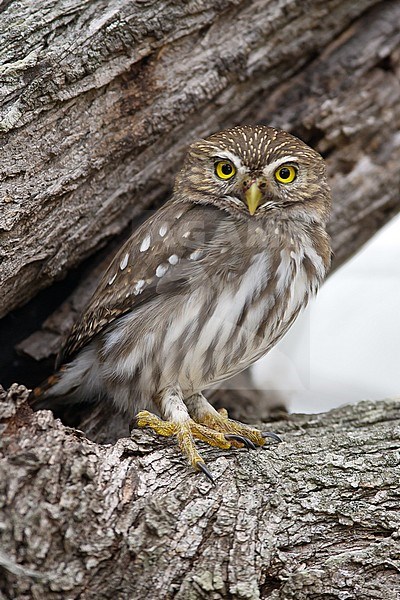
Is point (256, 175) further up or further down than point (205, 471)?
further up

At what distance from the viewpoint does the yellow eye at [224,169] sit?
295cm

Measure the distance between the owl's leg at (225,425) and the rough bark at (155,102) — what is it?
2.72 ft

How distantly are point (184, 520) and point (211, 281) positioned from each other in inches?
36.4

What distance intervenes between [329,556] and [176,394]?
0.88m

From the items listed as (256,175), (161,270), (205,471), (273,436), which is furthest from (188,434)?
(256,175)

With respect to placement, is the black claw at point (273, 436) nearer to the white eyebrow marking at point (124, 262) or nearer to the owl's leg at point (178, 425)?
the owl's leg at point (178, 425)

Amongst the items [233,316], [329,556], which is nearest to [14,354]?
[233,316]

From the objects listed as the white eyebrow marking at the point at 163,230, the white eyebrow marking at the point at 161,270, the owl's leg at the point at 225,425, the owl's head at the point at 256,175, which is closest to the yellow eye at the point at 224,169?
the owl's head at the point at 256,175

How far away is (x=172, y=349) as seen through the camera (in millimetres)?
2879

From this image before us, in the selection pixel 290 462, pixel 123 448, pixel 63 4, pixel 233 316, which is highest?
pixel 63 4

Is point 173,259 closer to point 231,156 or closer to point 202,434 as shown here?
point 231,156

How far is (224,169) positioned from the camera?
2.98m

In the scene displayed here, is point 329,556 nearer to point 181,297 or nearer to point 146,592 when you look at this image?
point 146,592

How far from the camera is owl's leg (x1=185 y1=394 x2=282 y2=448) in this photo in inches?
113
